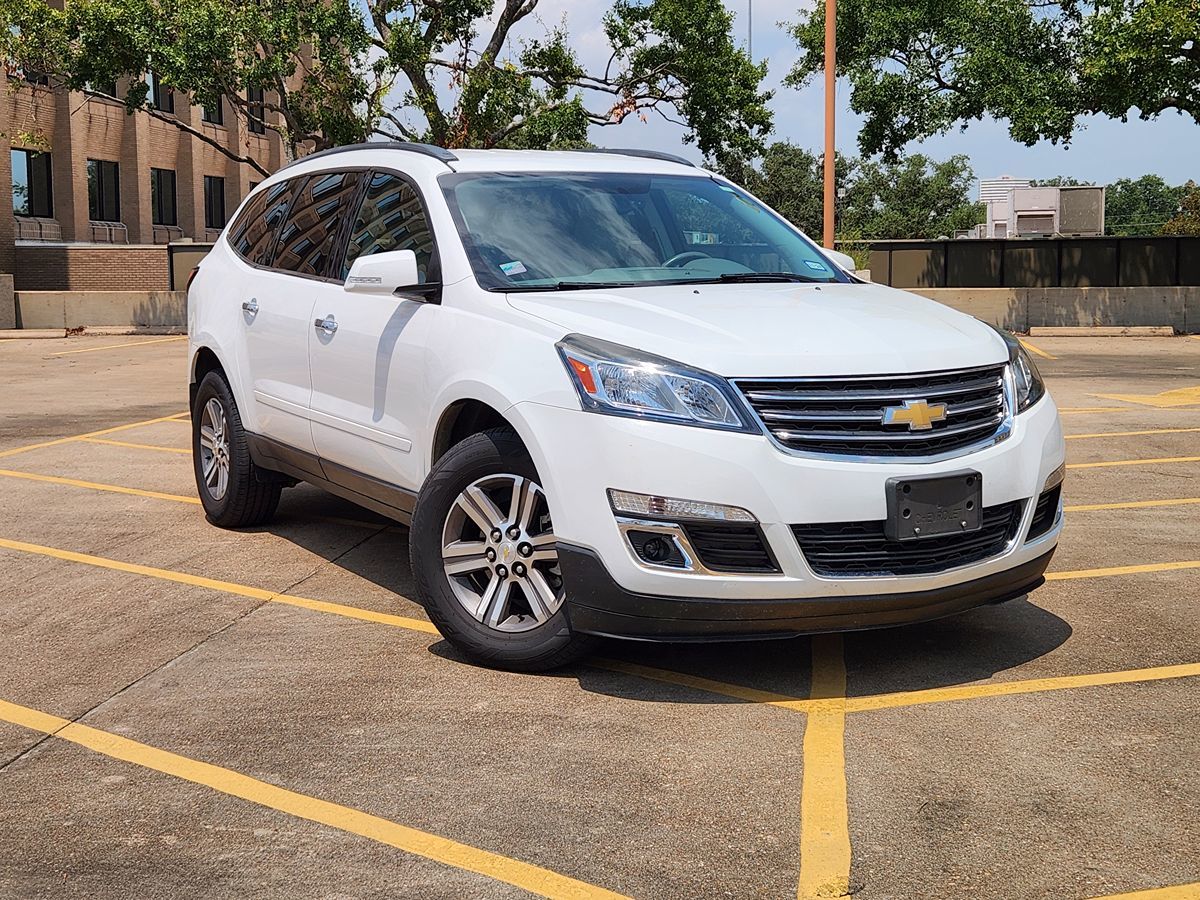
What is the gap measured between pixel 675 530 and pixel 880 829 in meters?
1.22

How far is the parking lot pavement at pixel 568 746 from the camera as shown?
3605 mm

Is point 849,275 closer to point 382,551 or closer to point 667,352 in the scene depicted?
point 667,352

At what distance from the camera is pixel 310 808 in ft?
13.1

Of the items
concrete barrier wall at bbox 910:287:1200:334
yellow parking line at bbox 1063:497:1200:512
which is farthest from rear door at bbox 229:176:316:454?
concrete barrier wall at bbox 910:287:1200:334

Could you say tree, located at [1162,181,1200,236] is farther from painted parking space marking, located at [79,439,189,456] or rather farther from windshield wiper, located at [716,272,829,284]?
windshield wiper, located at [716,272,829,284]

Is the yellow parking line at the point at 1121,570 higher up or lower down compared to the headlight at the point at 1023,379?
lower down

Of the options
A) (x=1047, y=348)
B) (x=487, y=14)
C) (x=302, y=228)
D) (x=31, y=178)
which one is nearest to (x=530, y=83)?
(x=487, y=14)

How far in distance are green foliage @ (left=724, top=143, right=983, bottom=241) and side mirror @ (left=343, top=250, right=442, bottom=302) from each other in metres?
95.4

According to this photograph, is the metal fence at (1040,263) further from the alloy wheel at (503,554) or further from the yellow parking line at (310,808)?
the yellow parking line at (310,808)

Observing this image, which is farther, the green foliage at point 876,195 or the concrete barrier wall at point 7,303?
the green foliage at point 876,195

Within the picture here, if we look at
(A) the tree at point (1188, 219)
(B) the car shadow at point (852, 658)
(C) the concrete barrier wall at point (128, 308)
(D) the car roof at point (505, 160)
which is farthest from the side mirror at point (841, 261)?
(A) the tree at point (1188, 219)

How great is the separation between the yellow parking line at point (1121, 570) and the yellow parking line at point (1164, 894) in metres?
3.34

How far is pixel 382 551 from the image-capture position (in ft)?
24.5

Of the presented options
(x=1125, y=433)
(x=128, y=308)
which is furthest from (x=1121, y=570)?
(x=128, y=308)
